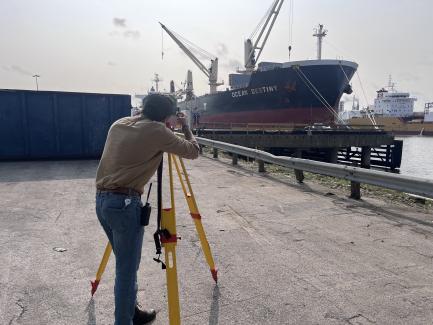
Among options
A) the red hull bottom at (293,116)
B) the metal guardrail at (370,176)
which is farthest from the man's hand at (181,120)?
the red hull bottom at (293,116)

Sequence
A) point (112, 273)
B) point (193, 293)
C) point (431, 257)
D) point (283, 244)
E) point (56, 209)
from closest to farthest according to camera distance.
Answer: point (193, 293) < point (112, 273) < point (431, 257) < point (283, 244) < point (56, 209)

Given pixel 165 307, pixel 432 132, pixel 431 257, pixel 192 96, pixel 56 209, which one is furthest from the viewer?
pixel 432 132

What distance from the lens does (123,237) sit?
7.70 feet

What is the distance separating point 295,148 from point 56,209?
1725 centimetres

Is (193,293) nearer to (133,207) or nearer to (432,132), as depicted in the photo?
(133,207)

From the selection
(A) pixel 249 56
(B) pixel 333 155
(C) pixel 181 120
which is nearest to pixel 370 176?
(C) pixel 181 120

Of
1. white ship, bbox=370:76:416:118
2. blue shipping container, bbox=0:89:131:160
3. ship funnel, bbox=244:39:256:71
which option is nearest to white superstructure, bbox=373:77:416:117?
white ship, bbox=370:76:416:118

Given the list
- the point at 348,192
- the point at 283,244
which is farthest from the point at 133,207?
the point at 348,192

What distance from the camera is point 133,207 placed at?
7.72 ft

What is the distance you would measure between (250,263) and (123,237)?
203cm

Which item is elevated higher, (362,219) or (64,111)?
(64,111)

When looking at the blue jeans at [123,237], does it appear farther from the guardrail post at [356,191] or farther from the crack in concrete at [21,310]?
the guardrail post at [356,191]

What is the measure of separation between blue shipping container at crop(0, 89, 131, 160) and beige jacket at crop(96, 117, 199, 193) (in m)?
11.1

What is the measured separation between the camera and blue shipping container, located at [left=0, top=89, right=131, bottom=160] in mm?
11898
